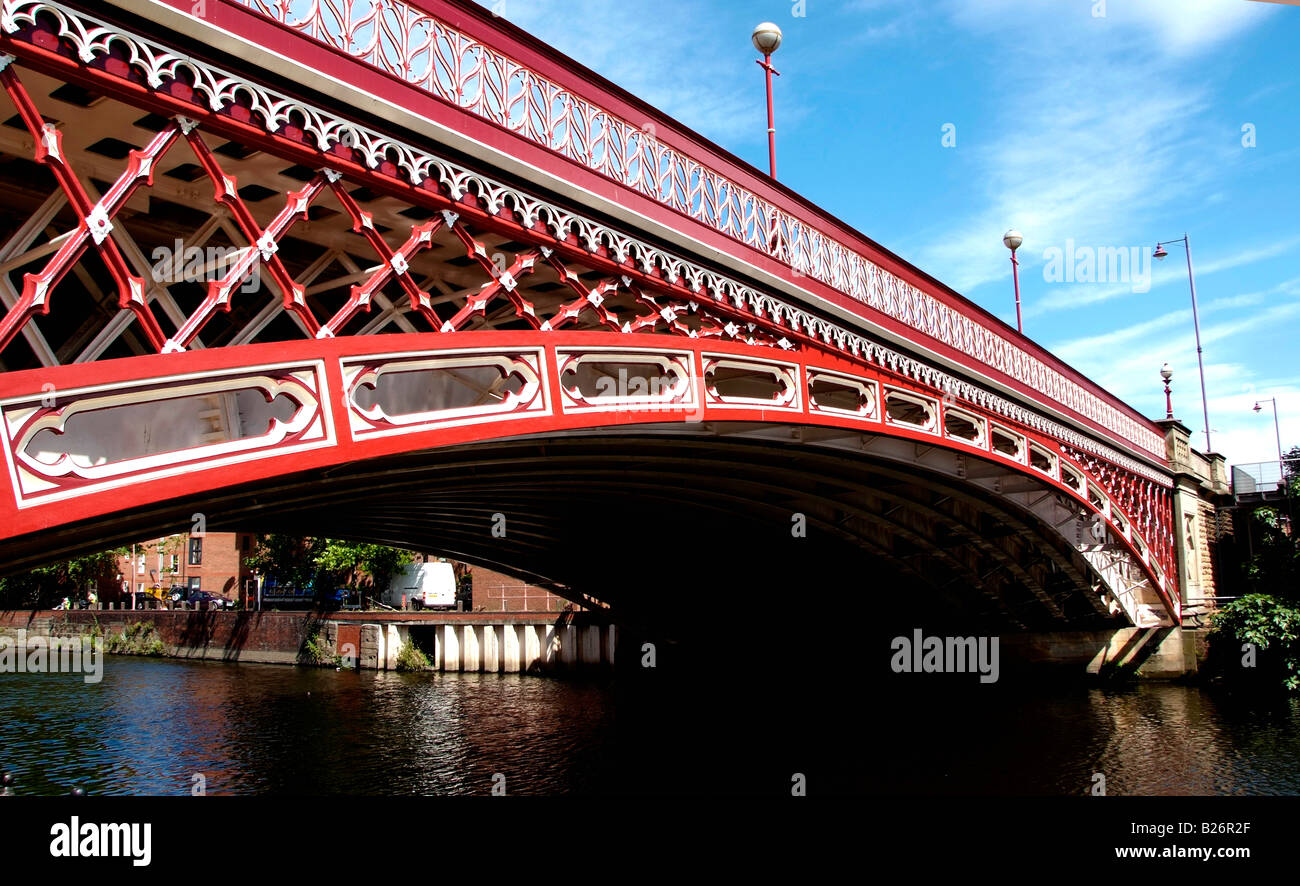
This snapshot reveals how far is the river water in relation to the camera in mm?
16078

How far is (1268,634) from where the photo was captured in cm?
2380

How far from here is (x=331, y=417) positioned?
636cm

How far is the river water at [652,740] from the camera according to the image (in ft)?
52.7

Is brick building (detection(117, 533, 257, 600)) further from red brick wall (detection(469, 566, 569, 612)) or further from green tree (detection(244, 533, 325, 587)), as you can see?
red brick wall (detection(469, 566, 569, 612))

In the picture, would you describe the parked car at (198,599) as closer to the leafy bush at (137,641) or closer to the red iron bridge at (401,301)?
the leafy bush at (137,641)

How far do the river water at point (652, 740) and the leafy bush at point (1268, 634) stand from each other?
1.16 metres

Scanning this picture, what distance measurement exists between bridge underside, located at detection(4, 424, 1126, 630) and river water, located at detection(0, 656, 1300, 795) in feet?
8.99

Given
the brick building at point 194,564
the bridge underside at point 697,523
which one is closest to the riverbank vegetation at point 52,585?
the brick building at point 194,564

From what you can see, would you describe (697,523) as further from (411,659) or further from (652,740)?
(411,659)

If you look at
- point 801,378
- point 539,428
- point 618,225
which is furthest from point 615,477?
point 539,428

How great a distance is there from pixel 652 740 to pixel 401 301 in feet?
44.9
